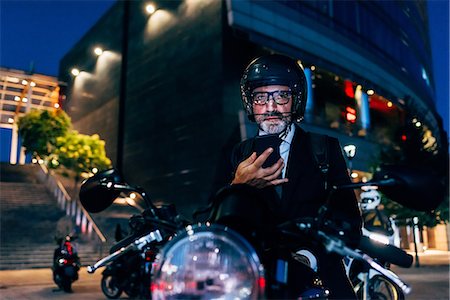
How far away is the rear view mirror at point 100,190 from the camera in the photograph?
167 cm

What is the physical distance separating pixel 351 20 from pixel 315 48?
16.7 feet

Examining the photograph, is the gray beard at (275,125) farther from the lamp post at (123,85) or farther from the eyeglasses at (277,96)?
the lamp post at (123,85)

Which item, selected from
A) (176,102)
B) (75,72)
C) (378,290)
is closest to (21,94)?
(75,72)

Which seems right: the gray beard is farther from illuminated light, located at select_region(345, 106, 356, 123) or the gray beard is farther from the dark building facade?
illuminated light, located at select_region(345, 106, 356, 123)

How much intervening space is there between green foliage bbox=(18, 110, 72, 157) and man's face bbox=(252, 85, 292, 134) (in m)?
31.7

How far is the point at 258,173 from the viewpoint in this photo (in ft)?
5.30

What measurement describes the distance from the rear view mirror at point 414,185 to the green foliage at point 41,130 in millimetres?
32453

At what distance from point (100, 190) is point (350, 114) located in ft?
91.9

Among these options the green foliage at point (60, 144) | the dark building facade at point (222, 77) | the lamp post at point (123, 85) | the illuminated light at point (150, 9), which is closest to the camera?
the dark building facade at point (222, 77)

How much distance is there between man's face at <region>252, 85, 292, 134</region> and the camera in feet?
6.32

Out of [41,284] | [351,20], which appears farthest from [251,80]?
[351,20]

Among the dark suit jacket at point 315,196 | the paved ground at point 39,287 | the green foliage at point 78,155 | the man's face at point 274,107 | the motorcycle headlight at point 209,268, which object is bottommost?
the paved ground at point 39,287

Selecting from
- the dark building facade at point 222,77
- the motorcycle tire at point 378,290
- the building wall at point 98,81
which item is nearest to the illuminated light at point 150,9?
the dark building facade at point 222,77

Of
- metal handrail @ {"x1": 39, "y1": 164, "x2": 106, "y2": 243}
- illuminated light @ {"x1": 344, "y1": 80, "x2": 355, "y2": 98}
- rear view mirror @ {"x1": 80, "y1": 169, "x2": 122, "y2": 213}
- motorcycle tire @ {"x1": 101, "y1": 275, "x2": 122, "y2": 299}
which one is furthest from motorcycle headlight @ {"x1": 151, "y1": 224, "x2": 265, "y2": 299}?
illuminated light @ {"x1": 344, "y1": 80, "x2": 355, "y2": 98}
